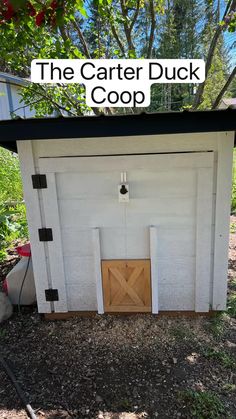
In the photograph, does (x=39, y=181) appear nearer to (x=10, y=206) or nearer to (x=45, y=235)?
(x=45, y=235)

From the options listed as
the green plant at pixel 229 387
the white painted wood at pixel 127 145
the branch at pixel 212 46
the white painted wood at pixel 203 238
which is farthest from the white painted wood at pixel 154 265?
the branch at pixel 212 46

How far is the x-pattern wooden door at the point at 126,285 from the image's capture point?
105 inches

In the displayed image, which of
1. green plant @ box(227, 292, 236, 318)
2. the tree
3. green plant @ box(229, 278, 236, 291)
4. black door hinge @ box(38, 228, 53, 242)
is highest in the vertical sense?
the tree

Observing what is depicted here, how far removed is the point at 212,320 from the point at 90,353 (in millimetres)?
1164

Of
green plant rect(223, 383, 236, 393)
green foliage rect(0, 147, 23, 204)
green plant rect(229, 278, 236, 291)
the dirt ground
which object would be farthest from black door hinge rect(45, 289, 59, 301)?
green foliage rect(0, 147, 23, 204)

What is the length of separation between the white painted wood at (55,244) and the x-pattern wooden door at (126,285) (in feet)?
1.33

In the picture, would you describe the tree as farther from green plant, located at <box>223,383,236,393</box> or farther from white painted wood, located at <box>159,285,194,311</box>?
green plant, located at <box>223,383,236,393</box>

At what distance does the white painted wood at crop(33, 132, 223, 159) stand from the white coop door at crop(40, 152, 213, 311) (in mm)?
55

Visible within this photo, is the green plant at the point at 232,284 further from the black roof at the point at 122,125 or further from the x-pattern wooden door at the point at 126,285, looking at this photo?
the black roof at the point at 122,125

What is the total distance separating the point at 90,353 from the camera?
8.11 feet

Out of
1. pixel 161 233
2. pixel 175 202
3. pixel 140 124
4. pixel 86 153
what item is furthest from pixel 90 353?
pixel 140 124

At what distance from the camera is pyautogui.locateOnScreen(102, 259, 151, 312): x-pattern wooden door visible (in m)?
2.66

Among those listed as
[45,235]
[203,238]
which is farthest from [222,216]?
[45,235]

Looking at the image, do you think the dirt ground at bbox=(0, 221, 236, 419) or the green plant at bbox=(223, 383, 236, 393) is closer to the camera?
the dirt ground at bbox=(0, 221, 236, 419)
